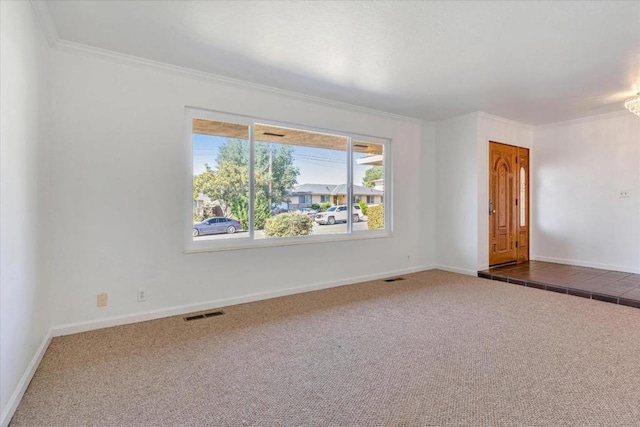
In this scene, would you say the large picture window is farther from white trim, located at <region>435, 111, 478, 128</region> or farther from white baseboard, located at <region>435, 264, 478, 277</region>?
white baseboard, located at <region>435, 264, 478, 277</region>

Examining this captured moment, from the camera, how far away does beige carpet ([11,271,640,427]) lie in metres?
1.79

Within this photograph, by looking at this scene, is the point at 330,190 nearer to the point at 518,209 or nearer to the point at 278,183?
the point at 278,183

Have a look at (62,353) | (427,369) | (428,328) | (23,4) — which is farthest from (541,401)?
(23,4)

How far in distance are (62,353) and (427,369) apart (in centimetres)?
270

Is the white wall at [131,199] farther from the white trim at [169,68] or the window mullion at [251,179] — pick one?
the window mullion at [251,179]

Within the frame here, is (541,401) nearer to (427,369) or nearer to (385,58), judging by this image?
(427,369)

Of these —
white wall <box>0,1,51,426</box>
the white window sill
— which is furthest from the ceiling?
the white window sill

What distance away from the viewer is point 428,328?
3018 millimetres

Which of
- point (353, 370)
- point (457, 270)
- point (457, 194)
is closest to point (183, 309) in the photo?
point (353, 370)

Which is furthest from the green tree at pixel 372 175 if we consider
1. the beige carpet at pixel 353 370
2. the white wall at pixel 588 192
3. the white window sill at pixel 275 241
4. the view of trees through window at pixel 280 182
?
the white wall at pixel 588 192

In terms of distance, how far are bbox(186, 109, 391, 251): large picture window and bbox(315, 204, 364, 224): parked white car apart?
0.01 metres

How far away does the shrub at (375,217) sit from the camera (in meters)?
5.01

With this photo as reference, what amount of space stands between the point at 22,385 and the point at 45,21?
8.25 feet

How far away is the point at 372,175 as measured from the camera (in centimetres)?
504
